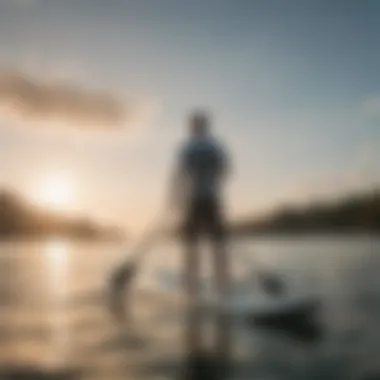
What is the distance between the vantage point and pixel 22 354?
170 cm

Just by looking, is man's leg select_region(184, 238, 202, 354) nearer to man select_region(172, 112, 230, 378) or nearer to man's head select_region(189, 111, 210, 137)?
man select_region(172, 112, 230, 378)

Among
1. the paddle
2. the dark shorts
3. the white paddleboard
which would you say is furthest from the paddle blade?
the dark shorts

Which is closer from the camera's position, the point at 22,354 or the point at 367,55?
the point at 22,354

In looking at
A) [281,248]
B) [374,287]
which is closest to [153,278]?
[281,248]

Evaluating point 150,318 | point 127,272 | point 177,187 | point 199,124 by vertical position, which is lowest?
point 150,318

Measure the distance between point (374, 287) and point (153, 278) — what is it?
0.73 metres

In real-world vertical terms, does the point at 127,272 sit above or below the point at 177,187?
below

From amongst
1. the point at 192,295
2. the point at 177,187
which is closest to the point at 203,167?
the point at 177,187

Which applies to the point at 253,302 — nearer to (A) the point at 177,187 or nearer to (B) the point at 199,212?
(B) the point at 199,212

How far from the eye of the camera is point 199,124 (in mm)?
1763

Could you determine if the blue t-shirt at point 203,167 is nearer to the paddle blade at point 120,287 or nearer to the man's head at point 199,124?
the man's head at point 199,124

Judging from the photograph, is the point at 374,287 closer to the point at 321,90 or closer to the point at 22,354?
the point at 321,90

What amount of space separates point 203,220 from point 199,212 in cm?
3

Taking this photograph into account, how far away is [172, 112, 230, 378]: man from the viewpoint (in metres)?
1.71
